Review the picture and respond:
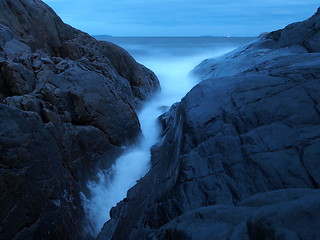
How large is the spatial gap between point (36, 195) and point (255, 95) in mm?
3298

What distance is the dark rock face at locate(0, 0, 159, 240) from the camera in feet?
12.5

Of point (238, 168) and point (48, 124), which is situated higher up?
point (48, 124)

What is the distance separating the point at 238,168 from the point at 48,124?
10.2 feet

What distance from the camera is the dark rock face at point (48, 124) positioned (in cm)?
381

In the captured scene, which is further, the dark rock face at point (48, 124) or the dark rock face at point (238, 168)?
the dark rock face at point (48, 124)

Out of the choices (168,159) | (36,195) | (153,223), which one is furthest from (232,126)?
(36,195)

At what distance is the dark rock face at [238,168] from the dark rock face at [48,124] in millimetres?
1120

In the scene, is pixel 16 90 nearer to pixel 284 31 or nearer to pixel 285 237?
pixel 285 237

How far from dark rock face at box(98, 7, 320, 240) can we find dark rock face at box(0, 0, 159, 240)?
1.12 meters

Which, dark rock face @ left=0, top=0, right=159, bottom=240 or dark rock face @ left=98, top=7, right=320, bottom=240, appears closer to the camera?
dark rock face @ left=98, top=7, right=320, bottom=240

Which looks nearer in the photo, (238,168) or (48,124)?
(238,168)

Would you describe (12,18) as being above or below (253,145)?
above

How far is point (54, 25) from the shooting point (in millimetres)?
10133

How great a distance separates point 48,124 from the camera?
484 cm
